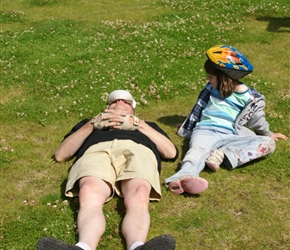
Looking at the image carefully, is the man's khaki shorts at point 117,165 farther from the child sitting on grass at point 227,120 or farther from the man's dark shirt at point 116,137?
the child sitting on grass at point 227,120

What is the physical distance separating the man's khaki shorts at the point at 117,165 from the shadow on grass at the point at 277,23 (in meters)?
10.8

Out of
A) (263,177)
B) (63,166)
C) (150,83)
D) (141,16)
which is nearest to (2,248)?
(63,166)

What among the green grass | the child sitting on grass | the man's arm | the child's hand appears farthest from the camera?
the child's hand

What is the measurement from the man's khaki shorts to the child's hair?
6.84ft

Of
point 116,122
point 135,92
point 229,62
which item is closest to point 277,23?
point 135,92

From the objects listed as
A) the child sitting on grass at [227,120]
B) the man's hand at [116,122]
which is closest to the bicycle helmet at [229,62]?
the child sitting on grass at [227,120]

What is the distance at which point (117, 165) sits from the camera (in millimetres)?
7172

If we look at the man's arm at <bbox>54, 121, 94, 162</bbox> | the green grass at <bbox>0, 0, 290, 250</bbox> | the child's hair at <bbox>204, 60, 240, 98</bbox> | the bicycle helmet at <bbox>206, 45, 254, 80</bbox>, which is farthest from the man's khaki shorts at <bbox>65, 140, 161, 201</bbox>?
the bicycle helmet at <bbox>206, 45, 254, 80</bbox>

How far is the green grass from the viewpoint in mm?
6672

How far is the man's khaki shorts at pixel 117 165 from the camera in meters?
6.82

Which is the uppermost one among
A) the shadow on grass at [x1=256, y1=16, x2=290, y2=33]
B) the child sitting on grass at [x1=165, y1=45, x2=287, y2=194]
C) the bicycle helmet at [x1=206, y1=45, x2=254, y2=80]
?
the bicycle helmet at [x1=206, y1=45, x2=254, y2=80]

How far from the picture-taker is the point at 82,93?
11.4m

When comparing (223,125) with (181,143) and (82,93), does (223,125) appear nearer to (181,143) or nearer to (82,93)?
(181,143)

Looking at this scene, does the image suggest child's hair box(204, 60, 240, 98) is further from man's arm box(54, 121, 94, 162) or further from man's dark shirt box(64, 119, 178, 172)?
man's arm box(54, 121, 94, 162)
